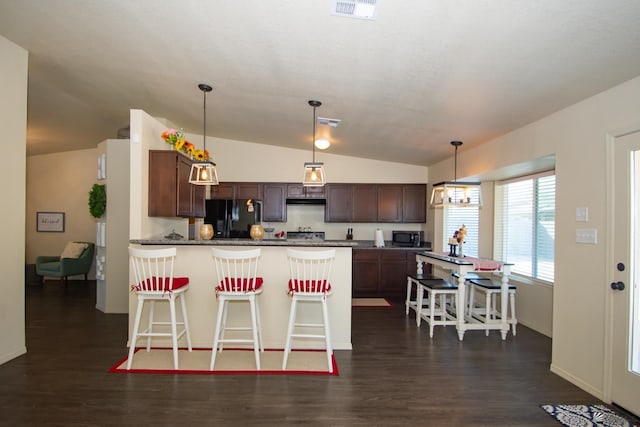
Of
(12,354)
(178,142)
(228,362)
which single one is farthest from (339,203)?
(12,354)

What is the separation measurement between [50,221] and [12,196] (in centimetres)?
497

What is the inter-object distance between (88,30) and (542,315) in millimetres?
5446

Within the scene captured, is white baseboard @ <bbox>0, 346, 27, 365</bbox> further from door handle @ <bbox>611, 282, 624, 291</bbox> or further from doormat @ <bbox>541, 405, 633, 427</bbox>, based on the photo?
door handle @ <bbox>611, 282, 624, 291</bbox>

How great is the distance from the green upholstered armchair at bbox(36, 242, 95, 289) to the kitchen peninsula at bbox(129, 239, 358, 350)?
387 cm

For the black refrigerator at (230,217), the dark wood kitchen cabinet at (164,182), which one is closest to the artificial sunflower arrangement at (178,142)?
the dark wood kitchen cabinet at (164,182)

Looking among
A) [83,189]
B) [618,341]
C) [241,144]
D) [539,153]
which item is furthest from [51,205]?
[618,341]

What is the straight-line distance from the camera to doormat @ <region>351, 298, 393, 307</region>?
17.3ft

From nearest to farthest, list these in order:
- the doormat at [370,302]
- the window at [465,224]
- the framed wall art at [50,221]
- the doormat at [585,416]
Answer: the doormat at [585,416] → the doormat at [370,302] → the window at [465,224] → the framed wall art at [50,221]

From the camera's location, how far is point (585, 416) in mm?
2281

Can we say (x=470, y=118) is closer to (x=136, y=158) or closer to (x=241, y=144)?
(x=136, y=158)

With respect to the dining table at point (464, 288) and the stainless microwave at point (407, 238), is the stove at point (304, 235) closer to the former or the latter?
the stainless microwave at point (407, 238)

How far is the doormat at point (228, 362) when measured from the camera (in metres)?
2.87

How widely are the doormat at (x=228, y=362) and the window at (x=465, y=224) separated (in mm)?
3273

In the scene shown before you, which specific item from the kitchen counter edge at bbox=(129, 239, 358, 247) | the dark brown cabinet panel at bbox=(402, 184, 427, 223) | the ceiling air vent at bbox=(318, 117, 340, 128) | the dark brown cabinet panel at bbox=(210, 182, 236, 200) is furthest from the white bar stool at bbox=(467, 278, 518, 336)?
the dark brown cabinet panel at bbox=(210, 182, 236, 200)
